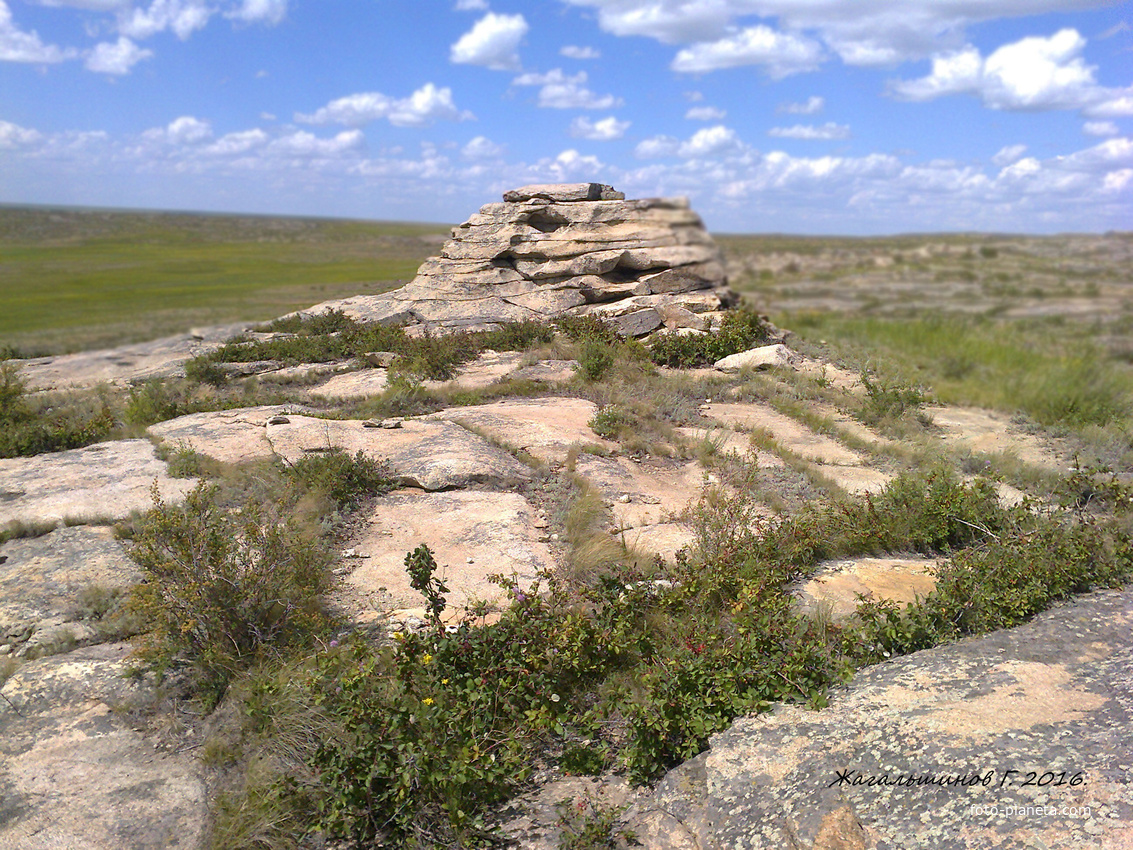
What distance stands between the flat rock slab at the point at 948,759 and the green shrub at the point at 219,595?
8.60ft

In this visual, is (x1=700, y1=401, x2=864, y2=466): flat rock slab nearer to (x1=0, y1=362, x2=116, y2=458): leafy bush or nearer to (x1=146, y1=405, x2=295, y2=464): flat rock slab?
(x1=146, y1=405, x2=295, y2=464): flat rock slab

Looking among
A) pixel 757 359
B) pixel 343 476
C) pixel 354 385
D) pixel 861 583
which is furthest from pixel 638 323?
pixel 861 583

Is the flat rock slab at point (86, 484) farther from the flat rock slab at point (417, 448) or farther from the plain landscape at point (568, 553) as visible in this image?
the flat rock slab at point (417, 448)

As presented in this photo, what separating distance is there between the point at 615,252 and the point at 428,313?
442 centimetres

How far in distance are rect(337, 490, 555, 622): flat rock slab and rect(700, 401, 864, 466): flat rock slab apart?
4.02m

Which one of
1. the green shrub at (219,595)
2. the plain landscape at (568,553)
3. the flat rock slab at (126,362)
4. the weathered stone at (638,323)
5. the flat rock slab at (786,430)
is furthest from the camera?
the weathered stone at (638,323)

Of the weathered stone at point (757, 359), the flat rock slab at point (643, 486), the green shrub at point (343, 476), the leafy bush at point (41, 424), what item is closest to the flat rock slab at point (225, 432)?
the leafy bush at point (41, 424)

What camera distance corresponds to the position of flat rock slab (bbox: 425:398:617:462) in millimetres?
8055

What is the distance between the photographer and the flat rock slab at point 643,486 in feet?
21.1

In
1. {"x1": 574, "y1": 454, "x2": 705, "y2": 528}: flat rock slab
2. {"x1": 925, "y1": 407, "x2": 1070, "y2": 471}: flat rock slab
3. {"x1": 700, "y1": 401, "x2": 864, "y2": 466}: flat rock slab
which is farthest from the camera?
{"x1": 925, "y1": 407, "x2": 1070, "y2": 471}: flat rock slab

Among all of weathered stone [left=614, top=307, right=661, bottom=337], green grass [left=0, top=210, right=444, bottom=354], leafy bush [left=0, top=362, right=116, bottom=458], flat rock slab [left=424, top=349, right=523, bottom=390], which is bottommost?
leafy bush [left=0, top=362, right=116, bottom=458]

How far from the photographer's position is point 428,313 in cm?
1554

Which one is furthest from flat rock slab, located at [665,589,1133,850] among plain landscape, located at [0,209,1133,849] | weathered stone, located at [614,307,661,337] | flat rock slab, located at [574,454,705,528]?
weathered stone, located at [614,307,661,337]

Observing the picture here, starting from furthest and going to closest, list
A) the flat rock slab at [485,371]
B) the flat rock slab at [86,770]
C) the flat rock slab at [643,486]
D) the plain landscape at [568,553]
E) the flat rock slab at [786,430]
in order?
the flat rock slab at [485,371], the flat rock slab at [786,430], the flat rock slab at [643,486], the plain landscape at [568,553], the flat rock slab at [86,770]
